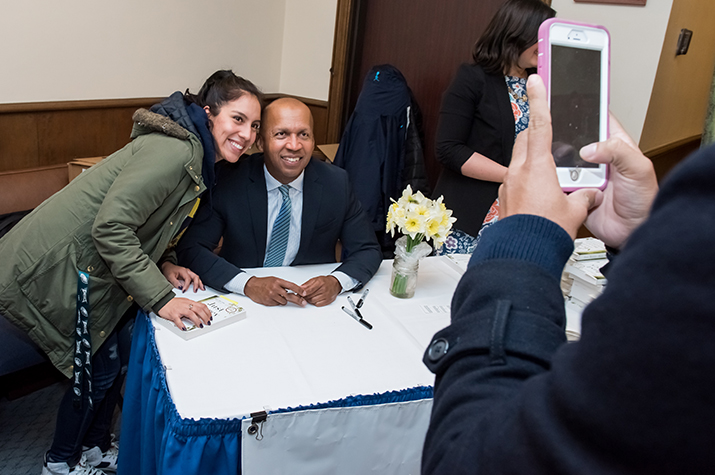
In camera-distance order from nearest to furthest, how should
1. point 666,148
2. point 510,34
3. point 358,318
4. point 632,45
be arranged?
point 358,318, point 510,34, point 632,45, point 666,148

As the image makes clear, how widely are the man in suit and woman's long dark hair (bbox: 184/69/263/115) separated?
0.14 m

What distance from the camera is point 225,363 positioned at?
1350 millimetres

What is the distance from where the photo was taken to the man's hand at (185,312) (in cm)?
148

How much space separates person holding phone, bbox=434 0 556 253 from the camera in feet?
7.30

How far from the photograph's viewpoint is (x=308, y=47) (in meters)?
4.19

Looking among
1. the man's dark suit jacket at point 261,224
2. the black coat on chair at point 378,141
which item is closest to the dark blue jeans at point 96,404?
the man's dark suit jacket at point 261,224

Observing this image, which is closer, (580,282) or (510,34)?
(580,282)

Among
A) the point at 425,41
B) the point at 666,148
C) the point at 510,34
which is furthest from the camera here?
the point at 425,41

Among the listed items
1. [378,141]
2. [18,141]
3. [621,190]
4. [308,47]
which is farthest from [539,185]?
[308,47]

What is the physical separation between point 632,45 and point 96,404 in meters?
2.73

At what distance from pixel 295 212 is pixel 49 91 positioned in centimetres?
169

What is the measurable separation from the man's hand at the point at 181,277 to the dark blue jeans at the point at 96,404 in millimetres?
221

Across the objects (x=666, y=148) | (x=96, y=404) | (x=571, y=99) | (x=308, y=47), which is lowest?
(x=96, y=404)

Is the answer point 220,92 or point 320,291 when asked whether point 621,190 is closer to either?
point 320,291
